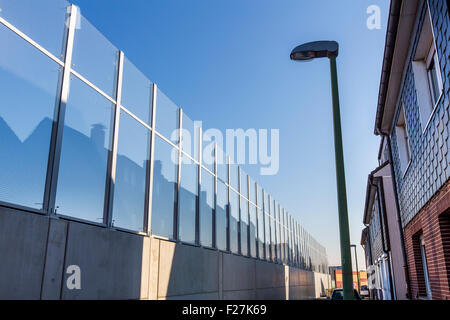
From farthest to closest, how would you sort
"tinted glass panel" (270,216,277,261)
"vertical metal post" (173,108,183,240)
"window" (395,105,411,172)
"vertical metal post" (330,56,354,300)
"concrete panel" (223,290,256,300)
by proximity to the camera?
"tinted glass panel" (270,216,277,261)
"concrete panel" (223,290,256,300)
"window" (395,105,411,172)
"vertical metal post" (173,108,183,240)
"vertical metal post" (330,56,354,300)

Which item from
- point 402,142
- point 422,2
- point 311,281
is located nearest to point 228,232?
point 402,142

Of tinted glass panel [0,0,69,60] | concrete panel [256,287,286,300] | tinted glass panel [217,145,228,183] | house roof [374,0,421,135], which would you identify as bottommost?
concrete panel [256,287,286,300]

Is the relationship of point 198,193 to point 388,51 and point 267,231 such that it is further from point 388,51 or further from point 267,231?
point 267,231

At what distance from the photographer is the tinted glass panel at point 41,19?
5422mm

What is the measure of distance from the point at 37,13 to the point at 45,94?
113cm

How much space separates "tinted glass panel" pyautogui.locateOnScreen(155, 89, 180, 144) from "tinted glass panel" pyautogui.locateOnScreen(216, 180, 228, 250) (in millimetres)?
3928

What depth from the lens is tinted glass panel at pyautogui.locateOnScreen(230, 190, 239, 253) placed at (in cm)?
1520

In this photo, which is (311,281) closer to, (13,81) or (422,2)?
(422,2)

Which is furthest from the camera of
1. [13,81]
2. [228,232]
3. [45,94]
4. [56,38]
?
[228,232]

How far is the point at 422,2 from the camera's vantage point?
6.91m

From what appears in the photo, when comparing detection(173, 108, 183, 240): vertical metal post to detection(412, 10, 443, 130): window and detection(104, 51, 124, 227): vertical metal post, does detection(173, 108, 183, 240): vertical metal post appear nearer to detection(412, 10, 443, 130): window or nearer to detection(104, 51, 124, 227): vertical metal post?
detection(104, 51, 124, 227): vertical metal post

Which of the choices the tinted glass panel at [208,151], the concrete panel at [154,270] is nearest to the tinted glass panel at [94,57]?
the concrete panel at [154,270]

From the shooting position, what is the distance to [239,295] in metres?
14.3

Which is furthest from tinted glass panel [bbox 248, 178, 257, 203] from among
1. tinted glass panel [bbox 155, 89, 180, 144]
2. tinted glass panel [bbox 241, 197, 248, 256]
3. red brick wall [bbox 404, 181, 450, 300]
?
red brick wall [bbox 404, 181, 450, 300]
